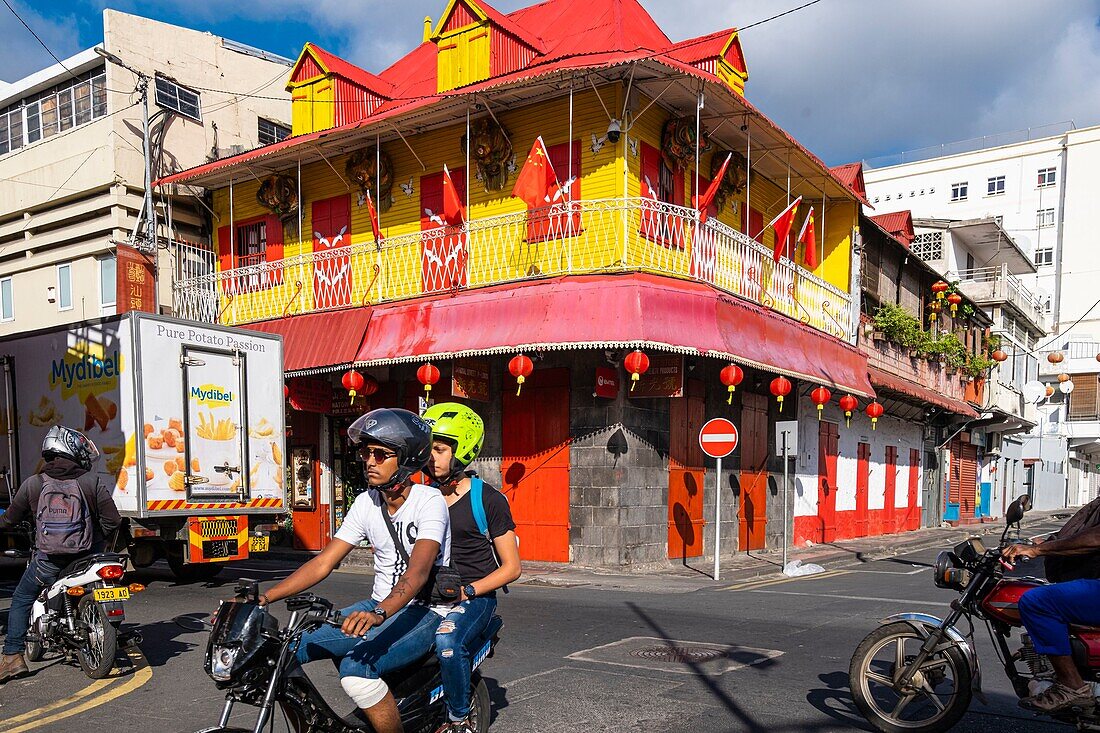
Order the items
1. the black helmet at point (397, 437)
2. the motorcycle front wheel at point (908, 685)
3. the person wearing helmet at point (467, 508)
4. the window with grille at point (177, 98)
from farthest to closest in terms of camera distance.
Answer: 1. the window with grille at point (177, 98)
2. the motorcycle front wheel at point (908, 685)
3. the person wearing helmet at point (467, 508)
4. the black helmet at point (397, 437)

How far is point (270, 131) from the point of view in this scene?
76.0 feet

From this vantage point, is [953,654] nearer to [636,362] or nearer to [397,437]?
[397,437]

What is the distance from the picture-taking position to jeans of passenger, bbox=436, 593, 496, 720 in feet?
13.0

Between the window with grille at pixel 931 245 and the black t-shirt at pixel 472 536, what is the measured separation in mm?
34884

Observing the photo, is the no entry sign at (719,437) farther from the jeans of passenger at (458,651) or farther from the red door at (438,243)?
the jeans of passenger at (458,651)

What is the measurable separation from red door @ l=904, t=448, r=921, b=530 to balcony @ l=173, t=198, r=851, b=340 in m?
9.35

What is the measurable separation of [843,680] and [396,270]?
12832 mm

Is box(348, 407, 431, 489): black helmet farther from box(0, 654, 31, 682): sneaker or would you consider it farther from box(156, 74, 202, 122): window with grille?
box(156, 74, 202, 122): window with grille

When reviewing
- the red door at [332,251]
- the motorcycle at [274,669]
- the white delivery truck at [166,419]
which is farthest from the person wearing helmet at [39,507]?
the red door at [332,251]

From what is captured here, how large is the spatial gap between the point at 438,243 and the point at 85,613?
1114cm

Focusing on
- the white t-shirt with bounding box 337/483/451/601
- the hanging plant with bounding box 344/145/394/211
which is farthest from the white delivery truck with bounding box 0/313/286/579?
the white t-shirt with bounding box 337/483/451/601

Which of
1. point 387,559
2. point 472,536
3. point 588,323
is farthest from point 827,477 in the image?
point 387,559

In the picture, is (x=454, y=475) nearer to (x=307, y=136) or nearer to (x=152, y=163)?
(x=307, y=136)

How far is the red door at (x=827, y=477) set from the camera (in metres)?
21.2
